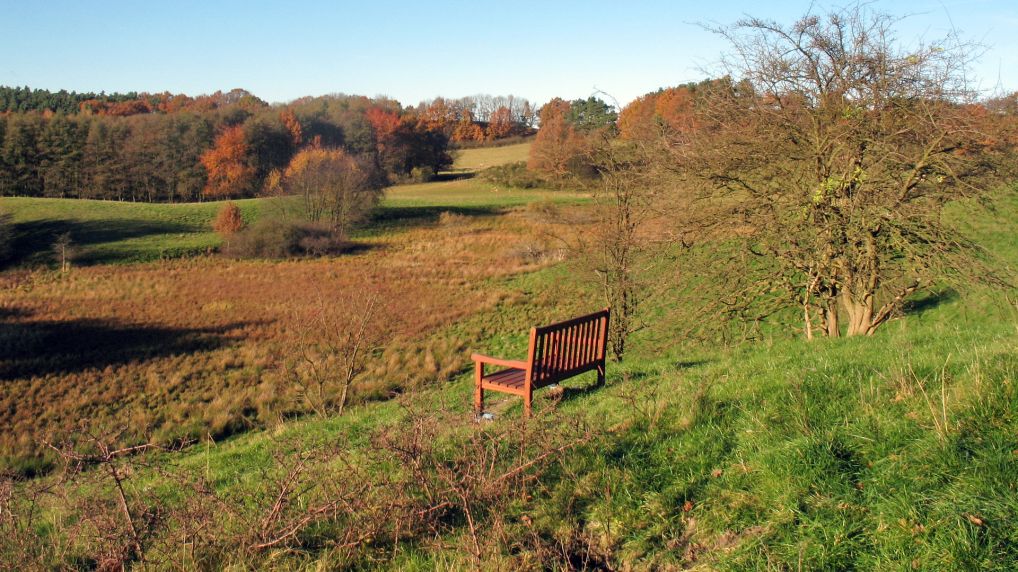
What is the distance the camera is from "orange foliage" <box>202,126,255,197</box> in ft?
221

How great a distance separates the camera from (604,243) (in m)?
12.7

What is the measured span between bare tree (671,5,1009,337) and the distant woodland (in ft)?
204

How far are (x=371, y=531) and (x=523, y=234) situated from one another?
134ft

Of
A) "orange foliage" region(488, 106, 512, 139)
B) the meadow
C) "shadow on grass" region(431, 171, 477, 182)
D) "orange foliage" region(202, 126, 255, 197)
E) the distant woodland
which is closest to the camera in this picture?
the meadow

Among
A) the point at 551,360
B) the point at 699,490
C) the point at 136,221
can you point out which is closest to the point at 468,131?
the point at 136,221

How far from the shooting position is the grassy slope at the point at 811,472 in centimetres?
282

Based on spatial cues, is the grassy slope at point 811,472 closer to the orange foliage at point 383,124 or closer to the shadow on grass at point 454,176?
the shadow on grass at point 454,176

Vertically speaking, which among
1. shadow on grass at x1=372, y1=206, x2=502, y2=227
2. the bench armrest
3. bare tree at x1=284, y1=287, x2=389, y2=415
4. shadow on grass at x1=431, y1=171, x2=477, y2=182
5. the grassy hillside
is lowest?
bare tree at x1=284, y1=287, x2=389, y2=415

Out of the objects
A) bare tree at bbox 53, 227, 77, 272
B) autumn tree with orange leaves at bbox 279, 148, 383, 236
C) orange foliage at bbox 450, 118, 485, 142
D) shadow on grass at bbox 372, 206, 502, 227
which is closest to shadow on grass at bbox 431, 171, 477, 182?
orange foliage at bbox 450, 118, 485, 142

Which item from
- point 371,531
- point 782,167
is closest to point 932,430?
point 371,531

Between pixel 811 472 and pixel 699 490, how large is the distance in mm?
604

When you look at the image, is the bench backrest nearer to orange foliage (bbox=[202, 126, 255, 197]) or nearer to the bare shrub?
the bare shrub

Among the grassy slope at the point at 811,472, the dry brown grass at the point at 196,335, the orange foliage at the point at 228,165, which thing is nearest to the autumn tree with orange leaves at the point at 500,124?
the orange foliage at the point at 228,165

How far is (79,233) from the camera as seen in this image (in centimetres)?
4069
